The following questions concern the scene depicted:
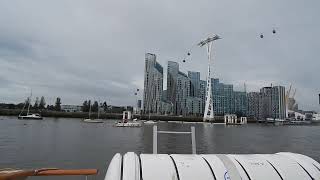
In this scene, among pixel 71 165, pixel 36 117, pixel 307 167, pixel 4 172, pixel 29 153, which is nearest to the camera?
pixel 4 172

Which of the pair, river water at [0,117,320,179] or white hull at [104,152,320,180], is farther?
river water at [0,117,320,179]

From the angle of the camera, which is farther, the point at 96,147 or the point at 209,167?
the point at 96,147

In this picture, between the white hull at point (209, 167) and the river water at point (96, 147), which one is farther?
the river water at point (96, 147)

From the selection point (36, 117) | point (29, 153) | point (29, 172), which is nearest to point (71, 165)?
point (29, 153)

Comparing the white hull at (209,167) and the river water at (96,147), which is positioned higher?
the white hull at (209,167)

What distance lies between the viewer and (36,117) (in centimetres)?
16688

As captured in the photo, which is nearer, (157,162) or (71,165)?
(157,162)

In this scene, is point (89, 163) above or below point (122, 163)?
below

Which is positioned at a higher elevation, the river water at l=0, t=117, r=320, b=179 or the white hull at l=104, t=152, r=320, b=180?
the white hull at l=104, t=152, r=320, b=180

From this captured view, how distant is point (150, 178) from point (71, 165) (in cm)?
2233

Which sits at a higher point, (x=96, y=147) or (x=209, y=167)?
(x=209, y=167)

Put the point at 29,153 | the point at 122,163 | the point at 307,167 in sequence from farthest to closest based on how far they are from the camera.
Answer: the point at 29,153
the point at 307,167
the point at 122,163

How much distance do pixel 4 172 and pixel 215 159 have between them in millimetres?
3859

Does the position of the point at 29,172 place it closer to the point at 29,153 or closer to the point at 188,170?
the point at 188,170
